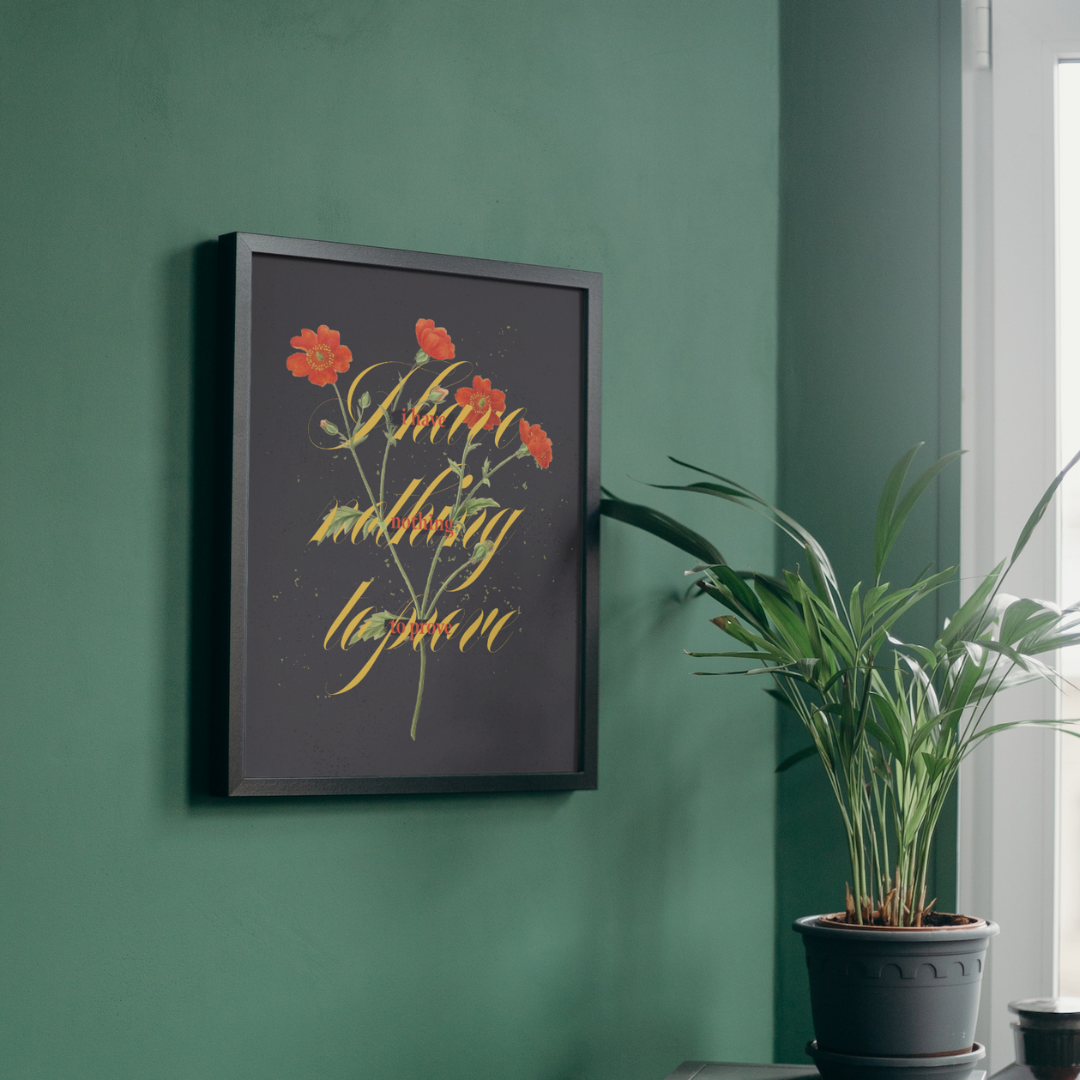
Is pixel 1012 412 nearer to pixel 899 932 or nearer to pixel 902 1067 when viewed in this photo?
pixel 899 932

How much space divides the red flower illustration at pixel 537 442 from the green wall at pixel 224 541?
0.40ft

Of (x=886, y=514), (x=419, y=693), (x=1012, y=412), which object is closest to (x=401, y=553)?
(x=419, y=693)

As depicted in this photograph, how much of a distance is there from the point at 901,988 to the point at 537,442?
0.77m

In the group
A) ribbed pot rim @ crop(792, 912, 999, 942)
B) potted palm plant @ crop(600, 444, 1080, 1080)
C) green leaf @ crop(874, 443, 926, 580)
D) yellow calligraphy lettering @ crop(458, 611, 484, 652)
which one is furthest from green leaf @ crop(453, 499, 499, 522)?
ribbed pot rim @ crop(792, 912, 999, 942)

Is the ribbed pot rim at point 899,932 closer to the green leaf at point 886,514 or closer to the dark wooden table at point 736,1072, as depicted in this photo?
the dark wooden table at point 736,1072

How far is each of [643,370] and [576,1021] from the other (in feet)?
2.82

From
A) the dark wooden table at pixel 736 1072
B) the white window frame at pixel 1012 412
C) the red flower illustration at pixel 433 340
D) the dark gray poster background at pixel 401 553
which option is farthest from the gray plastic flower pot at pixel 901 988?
the red flower illustration at pixel 433 340

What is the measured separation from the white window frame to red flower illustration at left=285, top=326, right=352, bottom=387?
2.85 feet

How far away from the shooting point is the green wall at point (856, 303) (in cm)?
168

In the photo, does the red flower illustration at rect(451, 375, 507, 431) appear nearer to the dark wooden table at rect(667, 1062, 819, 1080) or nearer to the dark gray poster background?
the dark gray poster background

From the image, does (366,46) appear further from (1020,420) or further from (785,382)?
(1020,420)

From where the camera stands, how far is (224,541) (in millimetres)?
1370

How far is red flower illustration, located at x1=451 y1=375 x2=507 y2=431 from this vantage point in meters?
1.50

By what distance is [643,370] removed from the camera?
5.37 ft
